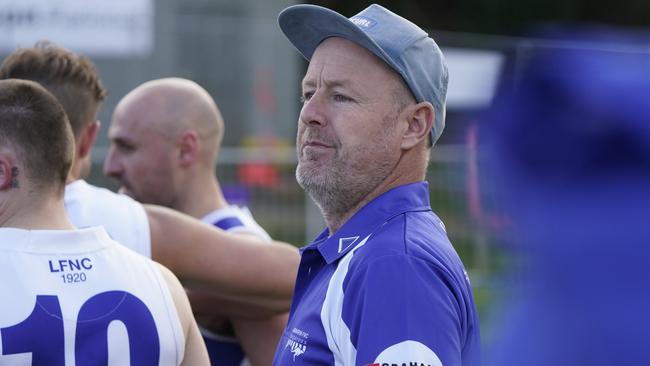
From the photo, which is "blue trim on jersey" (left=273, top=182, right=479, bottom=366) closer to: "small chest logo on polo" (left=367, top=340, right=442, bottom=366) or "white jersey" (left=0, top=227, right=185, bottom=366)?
"small chest logo on polo" (left=367, top=340, right=442, bottom=366)

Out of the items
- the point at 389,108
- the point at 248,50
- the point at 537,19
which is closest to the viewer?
the point at 389,108

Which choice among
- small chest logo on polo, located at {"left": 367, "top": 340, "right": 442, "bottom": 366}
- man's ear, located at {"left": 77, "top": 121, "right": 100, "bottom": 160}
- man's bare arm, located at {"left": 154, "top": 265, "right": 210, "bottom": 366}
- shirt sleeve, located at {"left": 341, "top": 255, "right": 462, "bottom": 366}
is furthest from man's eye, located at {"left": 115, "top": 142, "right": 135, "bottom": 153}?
small chest logo on polo, located at {"left": 367, "top": 340, "right": 442, "bottom": 366}

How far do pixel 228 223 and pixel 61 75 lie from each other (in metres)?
0.88

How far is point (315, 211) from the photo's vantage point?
10.6 m

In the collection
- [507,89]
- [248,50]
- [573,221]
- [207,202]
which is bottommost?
[248,50]

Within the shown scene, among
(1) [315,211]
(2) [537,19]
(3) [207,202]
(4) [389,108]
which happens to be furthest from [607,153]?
(2) [537,19]

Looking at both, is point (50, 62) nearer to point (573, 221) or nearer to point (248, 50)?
point (573, 221)

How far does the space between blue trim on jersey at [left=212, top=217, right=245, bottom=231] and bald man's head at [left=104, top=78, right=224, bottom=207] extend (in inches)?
10.5

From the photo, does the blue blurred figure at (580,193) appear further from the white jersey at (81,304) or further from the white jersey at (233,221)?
the white jersey at (233,221)

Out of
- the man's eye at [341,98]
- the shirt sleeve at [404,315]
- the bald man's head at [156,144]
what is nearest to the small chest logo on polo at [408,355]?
the shirt sleeve at [404,315]

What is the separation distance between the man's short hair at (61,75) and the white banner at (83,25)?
769 cm

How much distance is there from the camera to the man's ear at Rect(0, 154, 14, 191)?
2.57 metres

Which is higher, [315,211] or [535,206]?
[535,206]

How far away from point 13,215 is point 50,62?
94 cm
